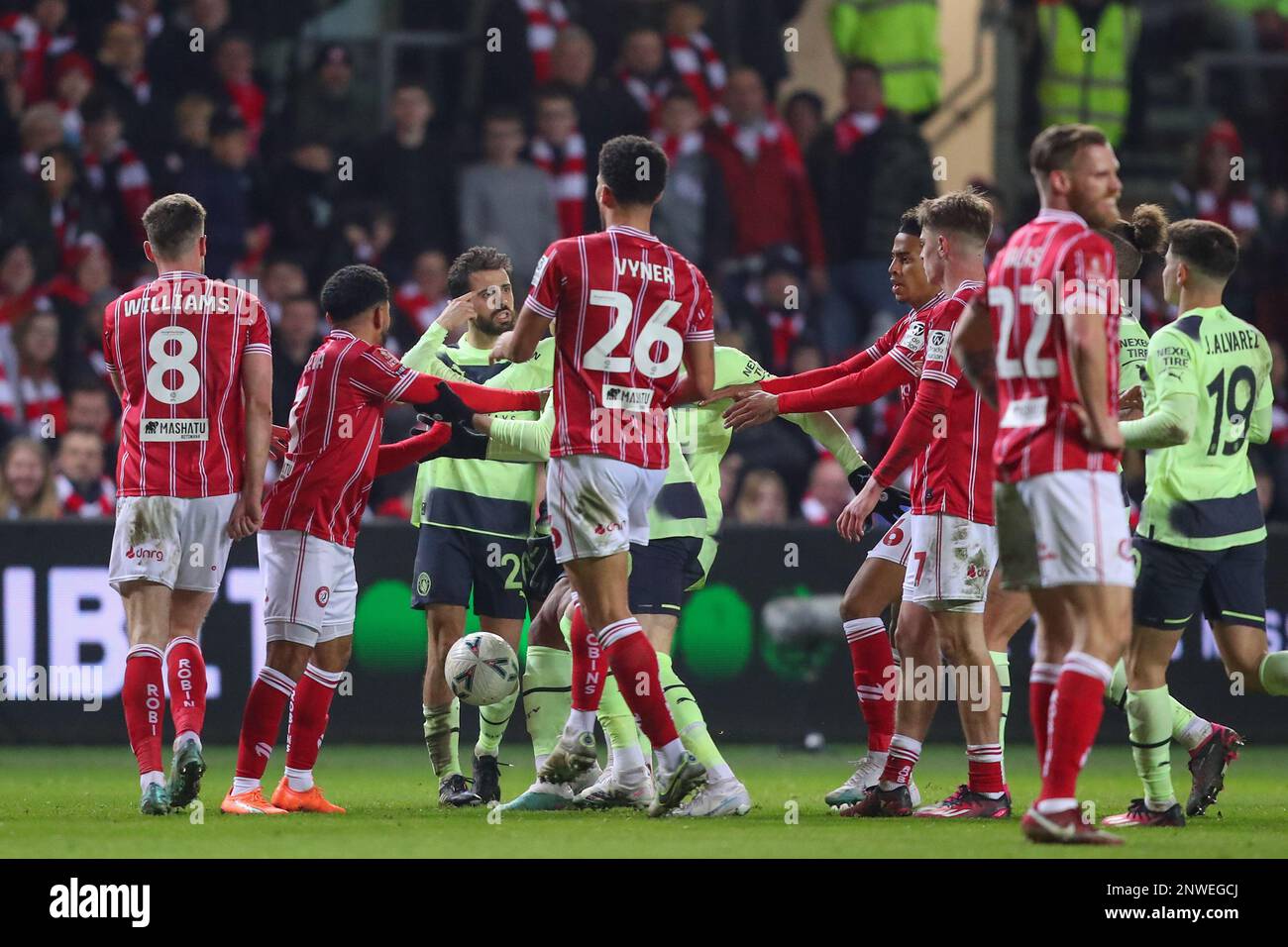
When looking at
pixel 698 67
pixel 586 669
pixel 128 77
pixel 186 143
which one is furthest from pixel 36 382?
pixel 586 669

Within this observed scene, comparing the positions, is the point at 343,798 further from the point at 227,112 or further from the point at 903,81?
the point at 903,81

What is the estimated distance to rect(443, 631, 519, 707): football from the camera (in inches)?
300

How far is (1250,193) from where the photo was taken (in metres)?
15.5

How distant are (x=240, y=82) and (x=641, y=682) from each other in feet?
29.3

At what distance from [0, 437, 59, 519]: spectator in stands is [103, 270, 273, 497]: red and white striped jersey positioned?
14.2 ft

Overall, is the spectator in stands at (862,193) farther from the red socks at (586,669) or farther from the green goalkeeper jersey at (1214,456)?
the red socks at (586,669)

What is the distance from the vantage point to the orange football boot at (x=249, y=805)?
7078mm

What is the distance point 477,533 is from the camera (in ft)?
26.9

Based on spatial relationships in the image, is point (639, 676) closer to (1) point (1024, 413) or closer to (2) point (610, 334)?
(2) point (610, 334)

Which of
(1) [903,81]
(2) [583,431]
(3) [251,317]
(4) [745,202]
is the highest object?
(1) [903,81]

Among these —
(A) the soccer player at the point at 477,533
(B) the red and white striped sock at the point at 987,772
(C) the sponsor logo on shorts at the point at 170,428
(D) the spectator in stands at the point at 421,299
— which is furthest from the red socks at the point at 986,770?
(D) the spectator in stands at the point at 421,299

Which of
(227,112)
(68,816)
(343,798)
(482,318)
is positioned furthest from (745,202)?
(68,816)

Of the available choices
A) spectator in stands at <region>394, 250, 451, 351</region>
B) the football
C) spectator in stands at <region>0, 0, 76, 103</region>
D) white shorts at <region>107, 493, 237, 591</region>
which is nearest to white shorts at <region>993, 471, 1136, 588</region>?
→ the football

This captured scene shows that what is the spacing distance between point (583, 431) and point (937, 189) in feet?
27.9
